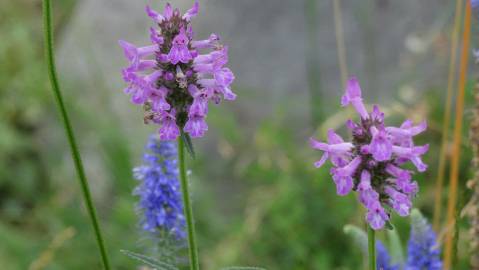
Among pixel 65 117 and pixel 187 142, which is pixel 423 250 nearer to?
pixel 187 142

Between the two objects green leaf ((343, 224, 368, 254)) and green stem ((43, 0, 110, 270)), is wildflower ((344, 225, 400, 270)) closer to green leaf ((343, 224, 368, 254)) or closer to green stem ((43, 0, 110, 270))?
green leaf ((343, 224, 368, 254))

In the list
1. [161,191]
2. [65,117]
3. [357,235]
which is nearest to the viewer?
[65,117]

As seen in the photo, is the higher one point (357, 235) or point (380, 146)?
point (357, 235)

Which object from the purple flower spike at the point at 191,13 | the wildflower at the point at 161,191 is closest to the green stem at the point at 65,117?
the purple flower spike at the point at 191,13

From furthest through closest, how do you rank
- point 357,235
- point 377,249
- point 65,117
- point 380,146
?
point 377,249
point 357,235
point 65,117
point 380,146

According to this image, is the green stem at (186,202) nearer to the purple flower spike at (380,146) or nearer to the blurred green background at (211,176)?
the purple flower spike at (380,146)

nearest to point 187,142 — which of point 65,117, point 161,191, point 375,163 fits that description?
point 65,117
